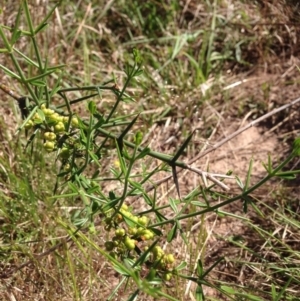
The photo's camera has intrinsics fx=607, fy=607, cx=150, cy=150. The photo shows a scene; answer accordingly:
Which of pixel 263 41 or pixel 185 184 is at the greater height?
pixel 263 41

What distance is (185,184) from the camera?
2.37m

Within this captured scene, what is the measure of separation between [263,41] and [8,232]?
4.69 feet

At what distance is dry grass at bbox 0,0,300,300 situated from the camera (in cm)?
185

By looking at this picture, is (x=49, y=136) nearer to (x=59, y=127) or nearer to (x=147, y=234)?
(x=59, y=127)

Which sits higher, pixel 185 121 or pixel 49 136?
pixel 49 136

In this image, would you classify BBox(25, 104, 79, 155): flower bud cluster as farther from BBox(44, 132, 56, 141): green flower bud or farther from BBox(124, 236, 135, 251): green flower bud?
BBox(124, 236, 135, 251): green flower bud

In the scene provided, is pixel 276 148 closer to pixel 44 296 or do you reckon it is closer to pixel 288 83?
pixel 288 83

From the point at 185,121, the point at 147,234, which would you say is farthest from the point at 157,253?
the point at 185,121

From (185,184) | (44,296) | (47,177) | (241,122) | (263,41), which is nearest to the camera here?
Result: (44,296)

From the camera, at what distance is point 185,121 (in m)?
2.50

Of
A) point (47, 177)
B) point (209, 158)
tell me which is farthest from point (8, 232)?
point (209, 158)

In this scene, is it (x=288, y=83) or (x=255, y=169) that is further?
(x=288, y=83)

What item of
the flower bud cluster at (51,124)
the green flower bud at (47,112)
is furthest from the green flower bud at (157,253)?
the green flower bud at (47,112)

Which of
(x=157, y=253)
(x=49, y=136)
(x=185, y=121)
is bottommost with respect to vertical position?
(x=185, y=121)
